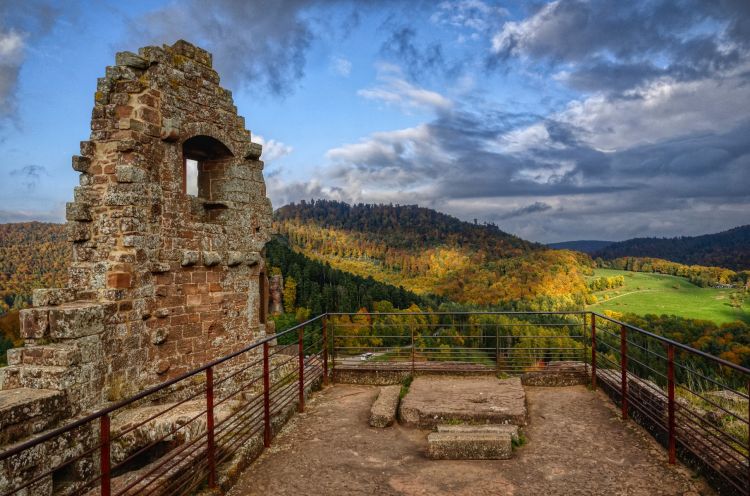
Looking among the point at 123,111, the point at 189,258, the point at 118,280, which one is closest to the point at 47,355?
the point at 118,280

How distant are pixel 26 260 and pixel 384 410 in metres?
36.7

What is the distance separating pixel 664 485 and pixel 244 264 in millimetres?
7153

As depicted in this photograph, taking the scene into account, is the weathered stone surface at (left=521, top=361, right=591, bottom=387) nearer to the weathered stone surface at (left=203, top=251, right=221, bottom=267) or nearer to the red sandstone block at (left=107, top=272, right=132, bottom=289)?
the weathered stone surface at (left=203, top=251, right=221, bottom=267)

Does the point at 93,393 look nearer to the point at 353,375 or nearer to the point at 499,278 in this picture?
the point at 353,375

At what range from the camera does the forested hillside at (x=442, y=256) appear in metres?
50.2

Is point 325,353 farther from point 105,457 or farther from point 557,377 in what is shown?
point 105,457

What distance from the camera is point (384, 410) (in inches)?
248

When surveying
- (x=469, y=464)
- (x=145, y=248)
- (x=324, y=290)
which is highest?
(x=145, y=248)

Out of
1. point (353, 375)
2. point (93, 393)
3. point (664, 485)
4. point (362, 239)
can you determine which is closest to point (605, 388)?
point (664, 485)

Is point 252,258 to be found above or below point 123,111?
below

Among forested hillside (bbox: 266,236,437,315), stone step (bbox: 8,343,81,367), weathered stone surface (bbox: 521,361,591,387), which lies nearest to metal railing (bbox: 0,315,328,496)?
stone step (bbox: 8,343,81,367)

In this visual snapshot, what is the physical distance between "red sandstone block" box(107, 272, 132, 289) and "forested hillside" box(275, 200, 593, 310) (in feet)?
131

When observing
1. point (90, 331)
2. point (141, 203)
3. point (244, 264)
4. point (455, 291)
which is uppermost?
point (141, 203)

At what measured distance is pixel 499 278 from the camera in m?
53.0
